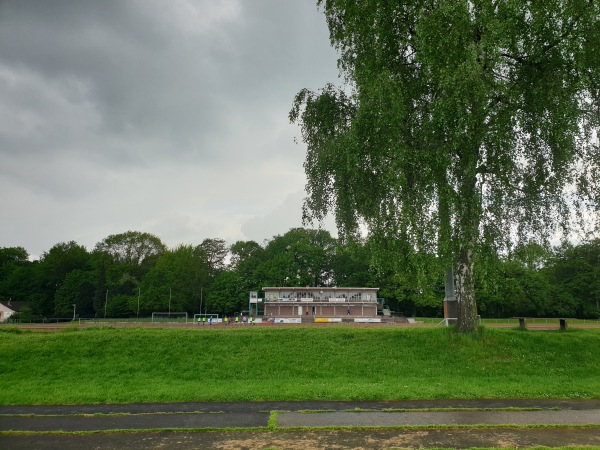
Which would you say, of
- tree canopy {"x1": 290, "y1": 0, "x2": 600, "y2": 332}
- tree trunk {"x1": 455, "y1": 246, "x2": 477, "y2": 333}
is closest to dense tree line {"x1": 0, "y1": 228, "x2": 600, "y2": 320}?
tree trunk {"x1": 455, "y1": 246, "x2": 477, "y2": 333}

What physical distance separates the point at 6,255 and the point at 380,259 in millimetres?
117303

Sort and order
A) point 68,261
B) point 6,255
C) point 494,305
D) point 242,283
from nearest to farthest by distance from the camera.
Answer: point 494,305
point 242,283
point 68,261
point 6,255

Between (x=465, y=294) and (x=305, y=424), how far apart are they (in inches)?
445

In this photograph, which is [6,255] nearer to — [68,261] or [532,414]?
[68,261]

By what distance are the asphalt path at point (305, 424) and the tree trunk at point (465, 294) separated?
6716mm

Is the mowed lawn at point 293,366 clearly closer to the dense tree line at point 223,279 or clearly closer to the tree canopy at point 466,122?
the tree canopy at point 466,122

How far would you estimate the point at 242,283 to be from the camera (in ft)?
269

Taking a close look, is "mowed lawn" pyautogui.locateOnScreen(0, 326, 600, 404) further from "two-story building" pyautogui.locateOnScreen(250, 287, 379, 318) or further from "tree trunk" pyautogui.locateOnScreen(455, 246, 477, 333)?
A: "two-story building" pyautogui.locateOnScreen(250, 287, 379, 318)

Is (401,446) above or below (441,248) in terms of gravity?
below

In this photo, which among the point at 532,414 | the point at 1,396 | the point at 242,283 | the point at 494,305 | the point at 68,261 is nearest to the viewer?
the point at 532,414

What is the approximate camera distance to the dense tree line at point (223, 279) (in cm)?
6712

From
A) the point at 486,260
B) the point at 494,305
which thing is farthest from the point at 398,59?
the point at 494,305

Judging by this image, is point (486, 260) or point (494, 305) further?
point (494, 305)

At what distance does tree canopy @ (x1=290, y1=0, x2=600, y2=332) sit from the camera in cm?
1472
